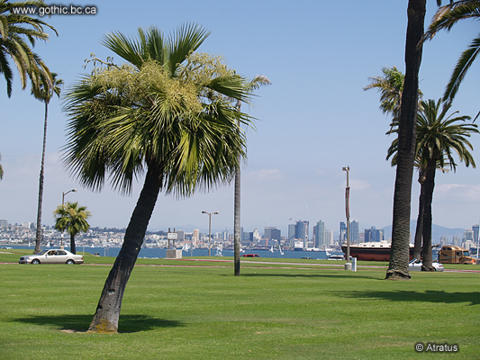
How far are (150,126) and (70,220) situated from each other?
256 ft

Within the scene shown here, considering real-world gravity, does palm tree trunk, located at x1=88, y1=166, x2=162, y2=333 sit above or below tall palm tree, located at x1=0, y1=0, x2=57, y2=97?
below

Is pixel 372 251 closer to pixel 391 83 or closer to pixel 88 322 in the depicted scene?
pixel 391 83

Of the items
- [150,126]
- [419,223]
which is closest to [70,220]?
[419,223]

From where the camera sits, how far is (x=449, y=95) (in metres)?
25.5

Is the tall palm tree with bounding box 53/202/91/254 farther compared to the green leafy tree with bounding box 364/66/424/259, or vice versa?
the tall palm tree with bounding box 53/202/91/254

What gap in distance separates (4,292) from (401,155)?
2212 cm

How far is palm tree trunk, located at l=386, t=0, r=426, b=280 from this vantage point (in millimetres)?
36062

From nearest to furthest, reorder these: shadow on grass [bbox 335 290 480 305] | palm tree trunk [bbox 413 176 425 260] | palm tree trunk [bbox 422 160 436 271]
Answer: shadow on grass [bbox 335 290 480 305]
palm tree trunk [bbox 422 160 436 271]
palm tree trunk [bbox 413 176 425 260]

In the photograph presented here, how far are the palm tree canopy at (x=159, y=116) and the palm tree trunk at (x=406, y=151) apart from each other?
21892mm

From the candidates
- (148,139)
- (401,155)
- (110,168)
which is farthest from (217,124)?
(401,155)

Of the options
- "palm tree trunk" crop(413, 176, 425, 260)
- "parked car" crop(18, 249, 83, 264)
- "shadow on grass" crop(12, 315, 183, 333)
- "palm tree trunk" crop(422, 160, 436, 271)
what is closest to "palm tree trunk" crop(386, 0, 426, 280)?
"palm tree trunk" crop(422, 160, 436, 271)

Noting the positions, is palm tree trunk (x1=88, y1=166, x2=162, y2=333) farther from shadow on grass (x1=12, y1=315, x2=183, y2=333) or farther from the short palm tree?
the short palm tree

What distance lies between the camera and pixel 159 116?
14.8 meters

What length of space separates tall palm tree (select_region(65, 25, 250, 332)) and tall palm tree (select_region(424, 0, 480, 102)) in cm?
1101
